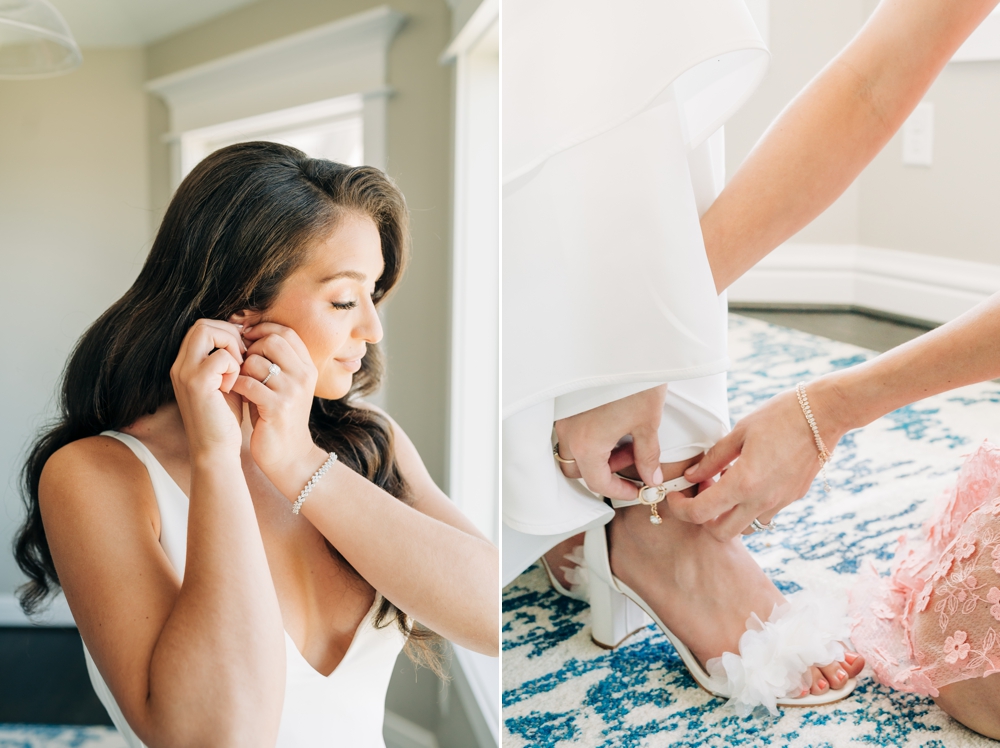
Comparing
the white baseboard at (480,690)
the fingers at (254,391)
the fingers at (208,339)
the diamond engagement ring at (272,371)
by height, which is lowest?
the white baseboard at (480,690)

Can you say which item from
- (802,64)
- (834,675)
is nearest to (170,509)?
(834,675)

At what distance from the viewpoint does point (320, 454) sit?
49 centimetres

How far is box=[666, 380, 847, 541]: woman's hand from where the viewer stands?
794 mm

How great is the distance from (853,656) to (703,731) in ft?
0.63

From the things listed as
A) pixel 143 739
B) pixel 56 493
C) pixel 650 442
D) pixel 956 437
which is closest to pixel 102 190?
pixel 56 493

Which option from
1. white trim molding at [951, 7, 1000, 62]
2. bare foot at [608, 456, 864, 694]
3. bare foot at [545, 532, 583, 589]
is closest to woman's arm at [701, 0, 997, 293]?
bare foot at [608, 456, 864, 694]

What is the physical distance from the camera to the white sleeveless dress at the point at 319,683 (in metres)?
0.42

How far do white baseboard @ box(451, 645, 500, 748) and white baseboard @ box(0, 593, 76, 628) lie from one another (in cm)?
26

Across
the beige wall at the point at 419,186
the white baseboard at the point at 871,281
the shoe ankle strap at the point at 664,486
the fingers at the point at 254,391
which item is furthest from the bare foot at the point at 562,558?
the white baseboard at the point at 871,281

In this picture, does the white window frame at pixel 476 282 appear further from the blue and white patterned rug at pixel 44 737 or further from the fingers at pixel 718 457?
the fingers at pixel 718 457

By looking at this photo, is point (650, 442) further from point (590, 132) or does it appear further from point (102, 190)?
point (102, 190)

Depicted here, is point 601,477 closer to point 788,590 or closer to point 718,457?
point 718,457

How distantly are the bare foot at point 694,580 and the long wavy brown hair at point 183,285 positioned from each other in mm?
566

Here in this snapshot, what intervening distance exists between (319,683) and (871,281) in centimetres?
236
